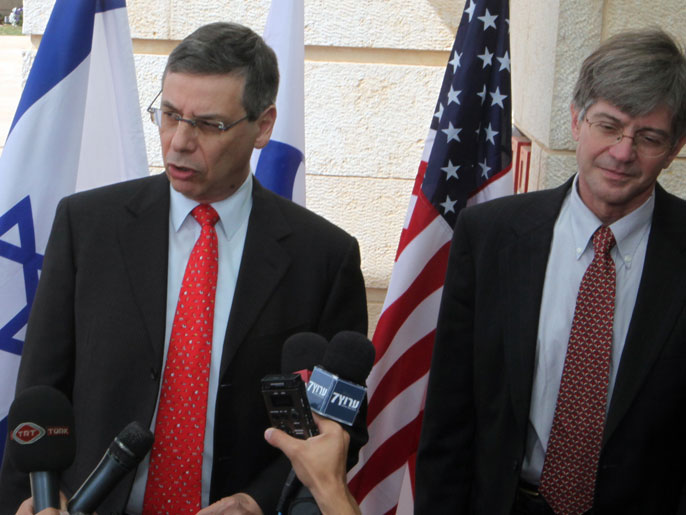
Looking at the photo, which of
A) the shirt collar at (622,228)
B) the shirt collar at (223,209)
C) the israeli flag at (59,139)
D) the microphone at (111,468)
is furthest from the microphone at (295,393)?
A: the israeli flag at (59,139)

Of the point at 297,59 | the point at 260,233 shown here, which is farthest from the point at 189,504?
the point at 297,59

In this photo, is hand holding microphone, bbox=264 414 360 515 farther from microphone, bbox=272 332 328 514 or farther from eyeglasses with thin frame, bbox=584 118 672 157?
eyeglasses with thin frame, bbox=584 118 672 157

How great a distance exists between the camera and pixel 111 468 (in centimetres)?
161

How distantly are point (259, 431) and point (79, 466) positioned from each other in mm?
427

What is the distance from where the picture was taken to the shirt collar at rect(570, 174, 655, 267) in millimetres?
2326

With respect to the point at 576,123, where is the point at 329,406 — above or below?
below

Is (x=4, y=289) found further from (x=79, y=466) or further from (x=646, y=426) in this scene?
(x=646, y=426)

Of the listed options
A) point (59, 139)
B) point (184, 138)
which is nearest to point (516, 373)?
point (184, 138)

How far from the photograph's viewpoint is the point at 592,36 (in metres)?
3.31

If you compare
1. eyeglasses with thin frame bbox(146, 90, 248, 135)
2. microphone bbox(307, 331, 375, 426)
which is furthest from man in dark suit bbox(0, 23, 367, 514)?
microphone bbox(307, 331, 375, 426)

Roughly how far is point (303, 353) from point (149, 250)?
2.36 ft

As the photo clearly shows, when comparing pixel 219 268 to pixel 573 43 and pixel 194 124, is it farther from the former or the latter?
pixel 573 43

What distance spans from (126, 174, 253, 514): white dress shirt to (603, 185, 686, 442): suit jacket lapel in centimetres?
95

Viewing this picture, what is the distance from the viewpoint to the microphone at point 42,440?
1.62 metres
